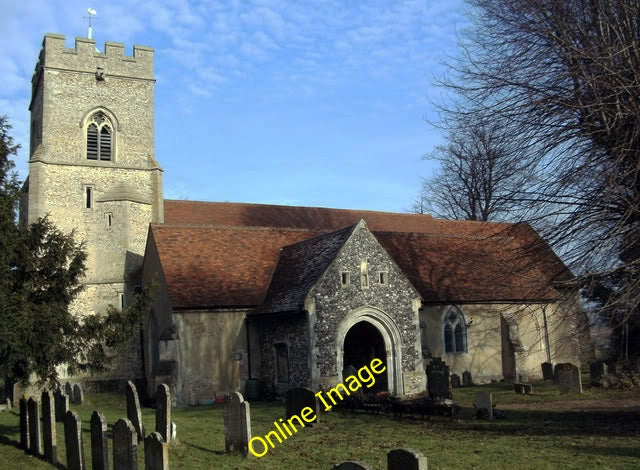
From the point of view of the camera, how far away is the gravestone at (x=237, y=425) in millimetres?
11984

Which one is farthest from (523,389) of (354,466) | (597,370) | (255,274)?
(354,466)

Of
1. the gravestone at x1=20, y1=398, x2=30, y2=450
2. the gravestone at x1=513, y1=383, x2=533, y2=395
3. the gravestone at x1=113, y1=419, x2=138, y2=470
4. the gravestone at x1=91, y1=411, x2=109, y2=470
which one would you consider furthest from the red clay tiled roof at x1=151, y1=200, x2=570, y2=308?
the gravestone at x1=113, y1=419, x2=138, y2=470

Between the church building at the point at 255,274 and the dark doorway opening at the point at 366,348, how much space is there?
71mm

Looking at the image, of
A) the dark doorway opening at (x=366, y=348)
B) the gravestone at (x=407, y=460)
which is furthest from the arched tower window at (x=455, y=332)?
the gravestone at (x=407, y=460)

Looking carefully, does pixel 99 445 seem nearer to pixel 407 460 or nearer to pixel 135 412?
pixel 135 412

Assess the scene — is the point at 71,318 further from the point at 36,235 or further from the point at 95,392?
the point at 95,392

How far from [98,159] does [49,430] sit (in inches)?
801

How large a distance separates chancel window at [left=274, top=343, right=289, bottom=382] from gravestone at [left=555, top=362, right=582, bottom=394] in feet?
27.6

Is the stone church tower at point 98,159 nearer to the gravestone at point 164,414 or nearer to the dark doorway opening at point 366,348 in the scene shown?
the dark doorway opening at point 366,348

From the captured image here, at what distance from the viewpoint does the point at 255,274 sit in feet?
78.7

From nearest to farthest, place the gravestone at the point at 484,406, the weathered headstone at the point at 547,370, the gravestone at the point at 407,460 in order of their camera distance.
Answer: the gravestone at the point at 407,460, the gravestone at the point at 484,406, the weathered headstone at the point at 547,370

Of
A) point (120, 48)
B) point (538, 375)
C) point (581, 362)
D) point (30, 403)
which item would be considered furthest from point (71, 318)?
Answer: point (581, 362)

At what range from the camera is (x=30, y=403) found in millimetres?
12789

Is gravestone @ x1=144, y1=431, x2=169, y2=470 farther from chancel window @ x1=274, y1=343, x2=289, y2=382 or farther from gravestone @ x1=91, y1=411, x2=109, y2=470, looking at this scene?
chancel window @ x1=274, y1=343, x2=289, y2=382
